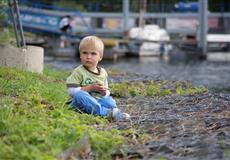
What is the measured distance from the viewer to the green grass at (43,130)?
5.11m

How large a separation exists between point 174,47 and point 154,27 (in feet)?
7.21

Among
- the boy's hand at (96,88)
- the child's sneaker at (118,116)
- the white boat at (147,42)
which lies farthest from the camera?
the white boat at (147,42)

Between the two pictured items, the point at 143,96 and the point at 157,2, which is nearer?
the point at 143,96

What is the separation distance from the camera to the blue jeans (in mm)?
7555

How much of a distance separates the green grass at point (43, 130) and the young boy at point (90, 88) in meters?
0.21

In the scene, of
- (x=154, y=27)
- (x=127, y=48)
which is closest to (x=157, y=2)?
(x=154, y=27)

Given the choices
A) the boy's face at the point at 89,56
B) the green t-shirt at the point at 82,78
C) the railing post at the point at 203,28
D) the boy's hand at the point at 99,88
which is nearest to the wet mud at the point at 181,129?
the boy's hand at the point at 99,88

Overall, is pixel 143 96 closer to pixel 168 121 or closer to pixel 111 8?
pixel 168 121

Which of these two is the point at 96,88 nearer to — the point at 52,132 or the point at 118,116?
the point at 118,116

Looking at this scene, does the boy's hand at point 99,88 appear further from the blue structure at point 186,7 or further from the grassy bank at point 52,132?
the blue structure at point 186,7

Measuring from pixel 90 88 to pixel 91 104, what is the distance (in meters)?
0.20

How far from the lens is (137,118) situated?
305 inches

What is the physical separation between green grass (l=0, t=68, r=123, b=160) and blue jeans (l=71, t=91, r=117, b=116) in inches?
6.6

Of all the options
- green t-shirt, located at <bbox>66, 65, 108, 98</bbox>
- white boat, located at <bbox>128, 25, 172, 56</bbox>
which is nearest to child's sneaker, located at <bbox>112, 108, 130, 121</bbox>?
green t-shirt, located at <bbox>66, 65, 108, 98</bbox>
